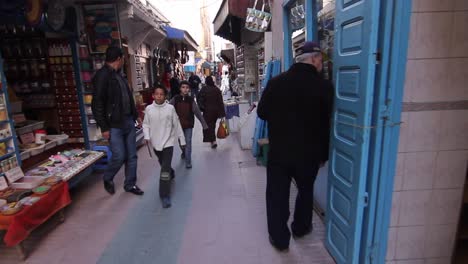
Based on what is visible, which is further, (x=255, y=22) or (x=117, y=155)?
(x=255, y=22)


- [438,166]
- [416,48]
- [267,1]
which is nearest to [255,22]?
[267,1]

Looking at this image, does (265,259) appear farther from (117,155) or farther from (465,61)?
(117,155)

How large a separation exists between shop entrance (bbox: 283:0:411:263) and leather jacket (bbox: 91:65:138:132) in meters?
2.74

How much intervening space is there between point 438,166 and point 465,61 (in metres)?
0.72

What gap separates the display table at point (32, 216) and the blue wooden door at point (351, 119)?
2821mm

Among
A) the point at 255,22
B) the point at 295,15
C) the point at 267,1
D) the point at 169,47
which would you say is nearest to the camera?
the point at 295,15

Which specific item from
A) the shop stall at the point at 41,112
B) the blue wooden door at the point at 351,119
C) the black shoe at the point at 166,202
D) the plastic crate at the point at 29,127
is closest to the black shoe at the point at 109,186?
the shop stall at the point at 41,112

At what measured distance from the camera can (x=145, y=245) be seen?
2.88 metres

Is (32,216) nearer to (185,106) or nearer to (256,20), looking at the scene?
(185,106)

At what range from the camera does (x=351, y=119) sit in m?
2.11

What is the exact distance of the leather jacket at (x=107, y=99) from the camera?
370cm

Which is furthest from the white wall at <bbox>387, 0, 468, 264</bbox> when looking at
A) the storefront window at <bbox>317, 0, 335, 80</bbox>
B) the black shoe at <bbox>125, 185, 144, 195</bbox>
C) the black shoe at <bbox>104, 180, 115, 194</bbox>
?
the black shoe at <bbox>104, 180, 115, 194</bbox>

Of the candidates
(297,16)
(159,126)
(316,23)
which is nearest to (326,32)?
(316,23)

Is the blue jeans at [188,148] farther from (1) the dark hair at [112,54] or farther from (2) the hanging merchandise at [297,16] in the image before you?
(2) the hanging merchandise at [297,16]
